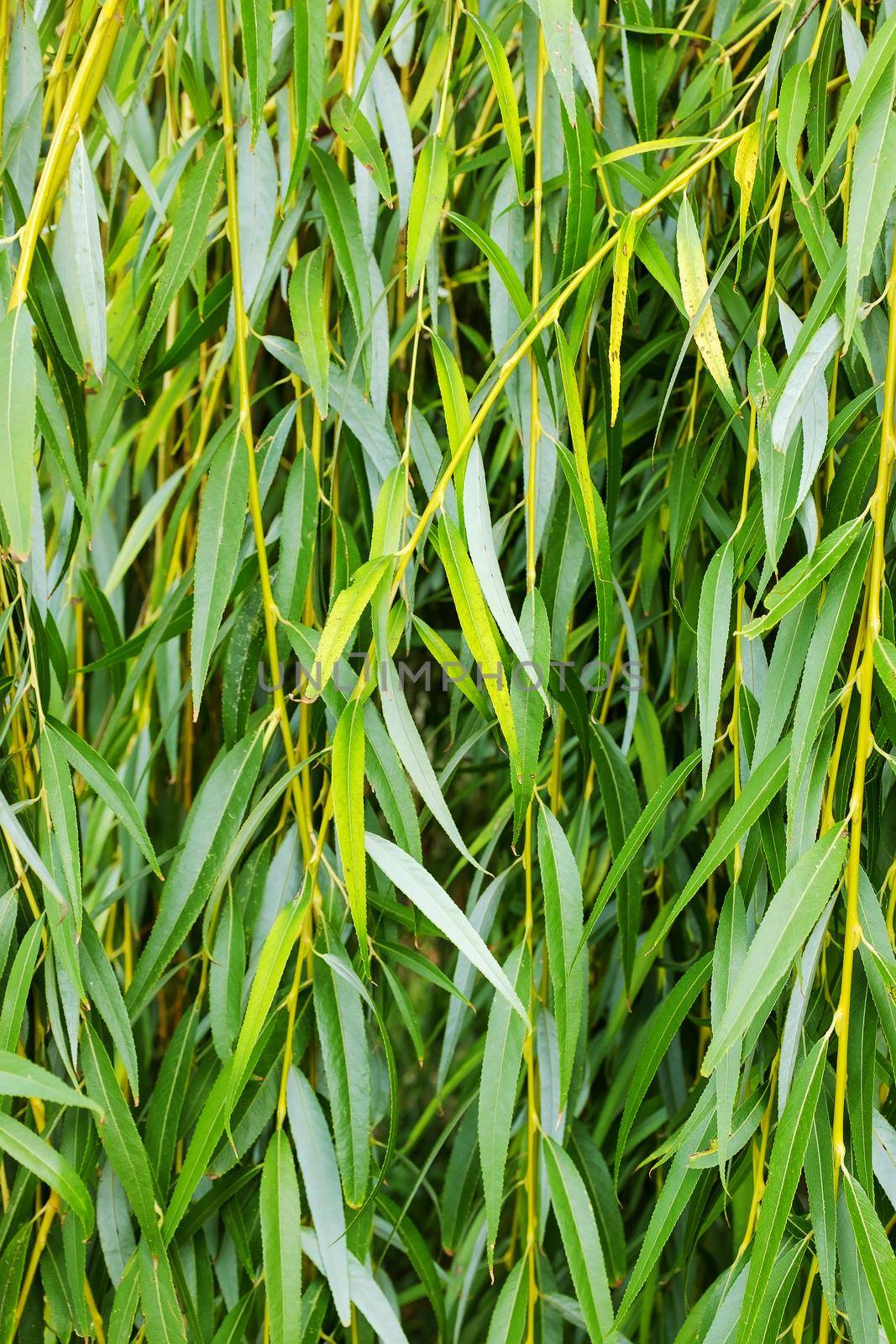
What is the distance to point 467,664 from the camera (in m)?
0.54

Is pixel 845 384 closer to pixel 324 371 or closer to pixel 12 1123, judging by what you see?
pixel 324 371

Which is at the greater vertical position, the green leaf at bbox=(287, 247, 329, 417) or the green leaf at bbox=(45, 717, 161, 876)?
the green leaf at bbox=(287, 247, 329, 417)

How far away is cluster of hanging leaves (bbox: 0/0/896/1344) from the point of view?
442mm

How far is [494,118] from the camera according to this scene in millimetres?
743

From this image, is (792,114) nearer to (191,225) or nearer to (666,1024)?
(191,225)

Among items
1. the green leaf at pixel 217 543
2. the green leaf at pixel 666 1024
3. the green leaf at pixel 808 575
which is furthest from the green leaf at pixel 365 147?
the green leaf at pixel 666 1024

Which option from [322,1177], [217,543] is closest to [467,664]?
[217,543]

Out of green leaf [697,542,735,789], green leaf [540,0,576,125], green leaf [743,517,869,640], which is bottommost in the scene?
green leaf [697,542,735,789]

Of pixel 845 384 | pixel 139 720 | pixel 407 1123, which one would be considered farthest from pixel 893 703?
pixel 407 1123

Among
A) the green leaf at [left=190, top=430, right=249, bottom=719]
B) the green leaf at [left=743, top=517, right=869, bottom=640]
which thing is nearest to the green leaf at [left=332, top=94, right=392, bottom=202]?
the green leaf at [left=190, top=430, right=249, bottom=719]

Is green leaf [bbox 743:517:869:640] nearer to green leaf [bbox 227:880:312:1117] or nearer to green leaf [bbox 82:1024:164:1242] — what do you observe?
green leaf [bbox 227:880:312:1117]

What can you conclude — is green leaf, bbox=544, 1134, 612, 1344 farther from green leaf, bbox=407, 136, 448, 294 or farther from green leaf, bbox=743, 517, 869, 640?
green leaf, bbox=407, 136, 448, 294

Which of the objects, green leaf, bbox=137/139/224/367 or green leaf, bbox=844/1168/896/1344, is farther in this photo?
green leaf, bbox=137/139/224/367

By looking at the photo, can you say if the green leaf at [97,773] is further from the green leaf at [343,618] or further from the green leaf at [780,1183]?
the green leaf at [780,1183]
